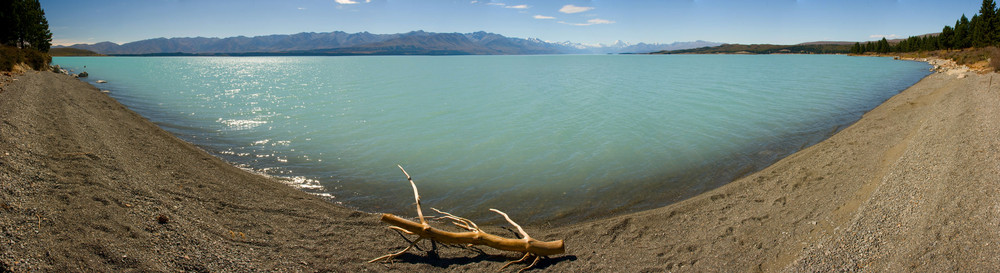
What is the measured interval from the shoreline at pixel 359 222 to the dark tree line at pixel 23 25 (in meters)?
62.1

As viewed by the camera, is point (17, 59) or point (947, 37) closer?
point (17, 59)

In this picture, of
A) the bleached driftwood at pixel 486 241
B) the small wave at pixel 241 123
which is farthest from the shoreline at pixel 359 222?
the small wave at pixel 241 123

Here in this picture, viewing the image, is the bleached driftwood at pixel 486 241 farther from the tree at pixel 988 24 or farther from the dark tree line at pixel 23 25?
the tree at pixel 988 24

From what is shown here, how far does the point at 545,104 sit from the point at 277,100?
19916 mm

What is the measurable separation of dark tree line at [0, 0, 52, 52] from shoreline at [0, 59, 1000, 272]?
62053mm

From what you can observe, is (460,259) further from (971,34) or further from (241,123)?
(971,34)

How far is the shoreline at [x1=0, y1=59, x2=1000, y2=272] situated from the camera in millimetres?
5133

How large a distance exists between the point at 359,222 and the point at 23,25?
259ft

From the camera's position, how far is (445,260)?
247 inches

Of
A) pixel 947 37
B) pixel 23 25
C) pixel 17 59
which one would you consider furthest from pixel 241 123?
pixel 947 37

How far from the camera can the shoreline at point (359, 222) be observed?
513 cm

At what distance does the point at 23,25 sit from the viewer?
54.3 m

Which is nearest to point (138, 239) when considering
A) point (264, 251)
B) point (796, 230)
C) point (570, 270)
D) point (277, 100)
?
point (264, 251)

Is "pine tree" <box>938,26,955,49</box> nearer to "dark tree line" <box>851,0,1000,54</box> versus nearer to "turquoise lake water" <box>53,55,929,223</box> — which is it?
"dark tree line" <box>851,0,1000,54</box>
